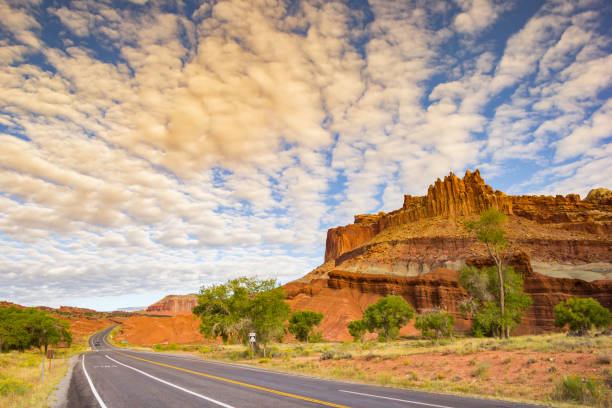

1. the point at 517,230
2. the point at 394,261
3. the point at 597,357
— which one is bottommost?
the point at 597,357

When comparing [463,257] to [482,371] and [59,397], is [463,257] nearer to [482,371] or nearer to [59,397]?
[482,371]

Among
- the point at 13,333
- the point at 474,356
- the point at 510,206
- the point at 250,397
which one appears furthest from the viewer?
the point at 510,206

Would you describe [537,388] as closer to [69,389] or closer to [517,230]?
[69,389]

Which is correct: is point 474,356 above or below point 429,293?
below

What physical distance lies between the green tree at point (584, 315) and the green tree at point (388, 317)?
2608 cm

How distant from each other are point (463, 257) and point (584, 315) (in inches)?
1812

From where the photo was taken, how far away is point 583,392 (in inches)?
467

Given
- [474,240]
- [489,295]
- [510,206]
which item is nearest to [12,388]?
[489,295]

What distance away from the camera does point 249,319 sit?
1476 inches

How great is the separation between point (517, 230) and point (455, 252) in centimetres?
2244

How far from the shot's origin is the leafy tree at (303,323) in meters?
73.4

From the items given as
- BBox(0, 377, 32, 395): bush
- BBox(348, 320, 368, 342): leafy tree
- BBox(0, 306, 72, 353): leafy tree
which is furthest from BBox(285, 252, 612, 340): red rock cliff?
BBox(0, 377, 32, 395): bush

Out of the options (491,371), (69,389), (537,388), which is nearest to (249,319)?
(69,389)

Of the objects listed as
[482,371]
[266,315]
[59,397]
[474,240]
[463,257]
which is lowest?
[59,397]
